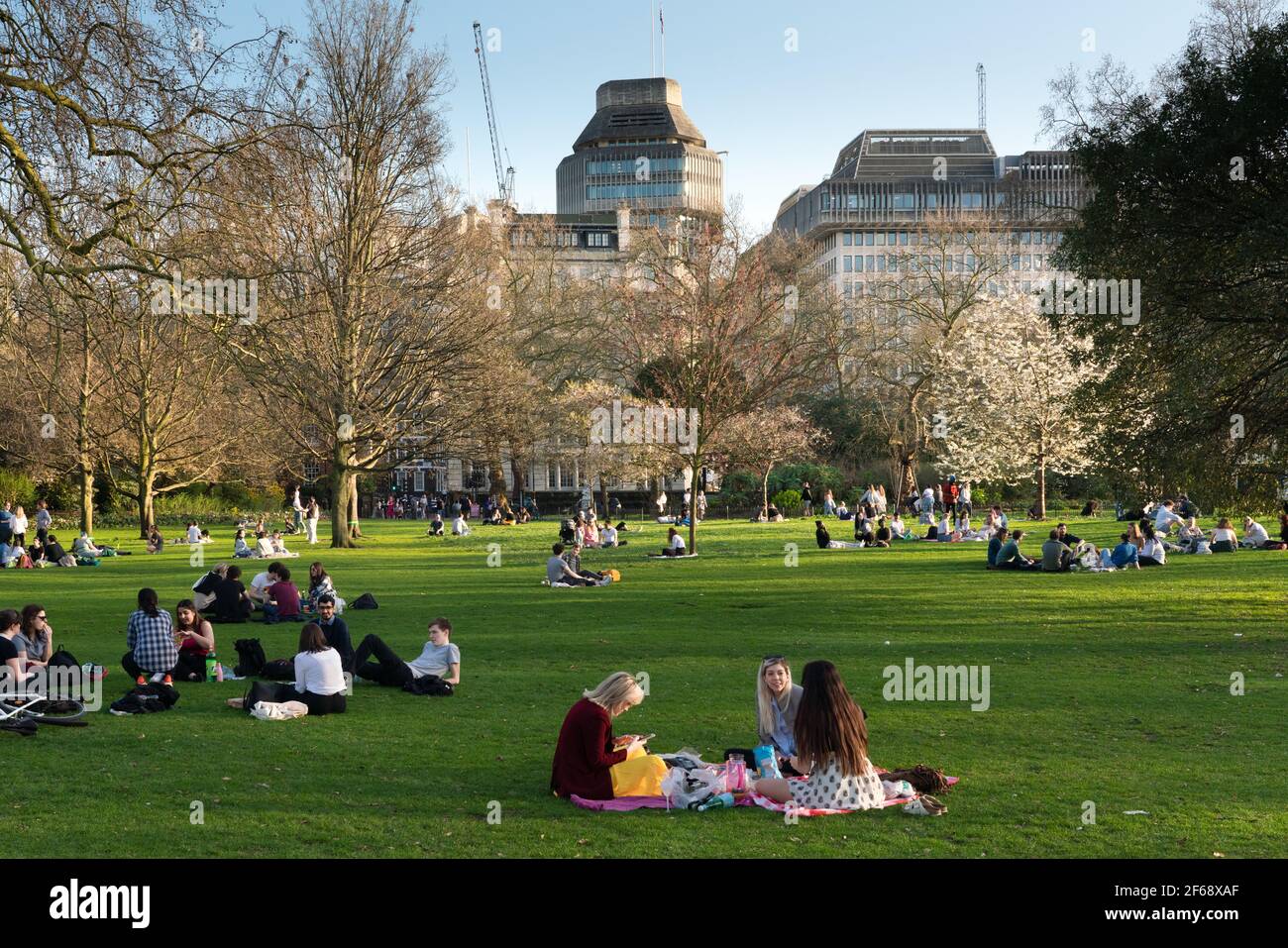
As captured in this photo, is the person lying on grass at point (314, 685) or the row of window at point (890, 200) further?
the row of window at point (890, 200)

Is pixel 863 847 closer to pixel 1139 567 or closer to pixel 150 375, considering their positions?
pixel 1139 567

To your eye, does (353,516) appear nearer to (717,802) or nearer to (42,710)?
(42,710)

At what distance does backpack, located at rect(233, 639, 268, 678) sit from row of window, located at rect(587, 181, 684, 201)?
506 ft

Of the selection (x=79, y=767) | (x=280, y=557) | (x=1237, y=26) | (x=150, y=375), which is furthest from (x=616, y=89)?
(x=79, y=767)

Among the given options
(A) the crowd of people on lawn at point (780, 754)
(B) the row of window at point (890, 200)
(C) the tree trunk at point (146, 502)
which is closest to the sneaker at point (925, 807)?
(A) the crowd of people on lawn at point (780, 754)

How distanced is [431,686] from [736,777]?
5.81 meters

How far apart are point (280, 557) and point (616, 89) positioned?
152 metres

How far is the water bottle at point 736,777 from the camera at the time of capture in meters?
9.77

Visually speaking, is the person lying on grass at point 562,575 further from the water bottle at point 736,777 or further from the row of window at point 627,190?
the row of window at point 627,190

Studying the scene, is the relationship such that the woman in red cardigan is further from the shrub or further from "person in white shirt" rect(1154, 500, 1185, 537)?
the shrub

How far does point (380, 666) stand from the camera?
49.8ft

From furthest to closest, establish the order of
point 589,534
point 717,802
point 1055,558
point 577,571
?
point 589,534 → point 1055,558 → point 577,571 → point 717,802

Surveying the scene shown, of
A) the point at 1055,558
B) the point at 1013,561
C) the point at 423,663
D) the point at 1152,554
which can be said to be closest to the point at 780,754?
the point at 423,663

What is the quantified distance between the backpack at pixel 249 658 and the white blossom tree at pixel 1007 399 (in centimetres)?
4149
